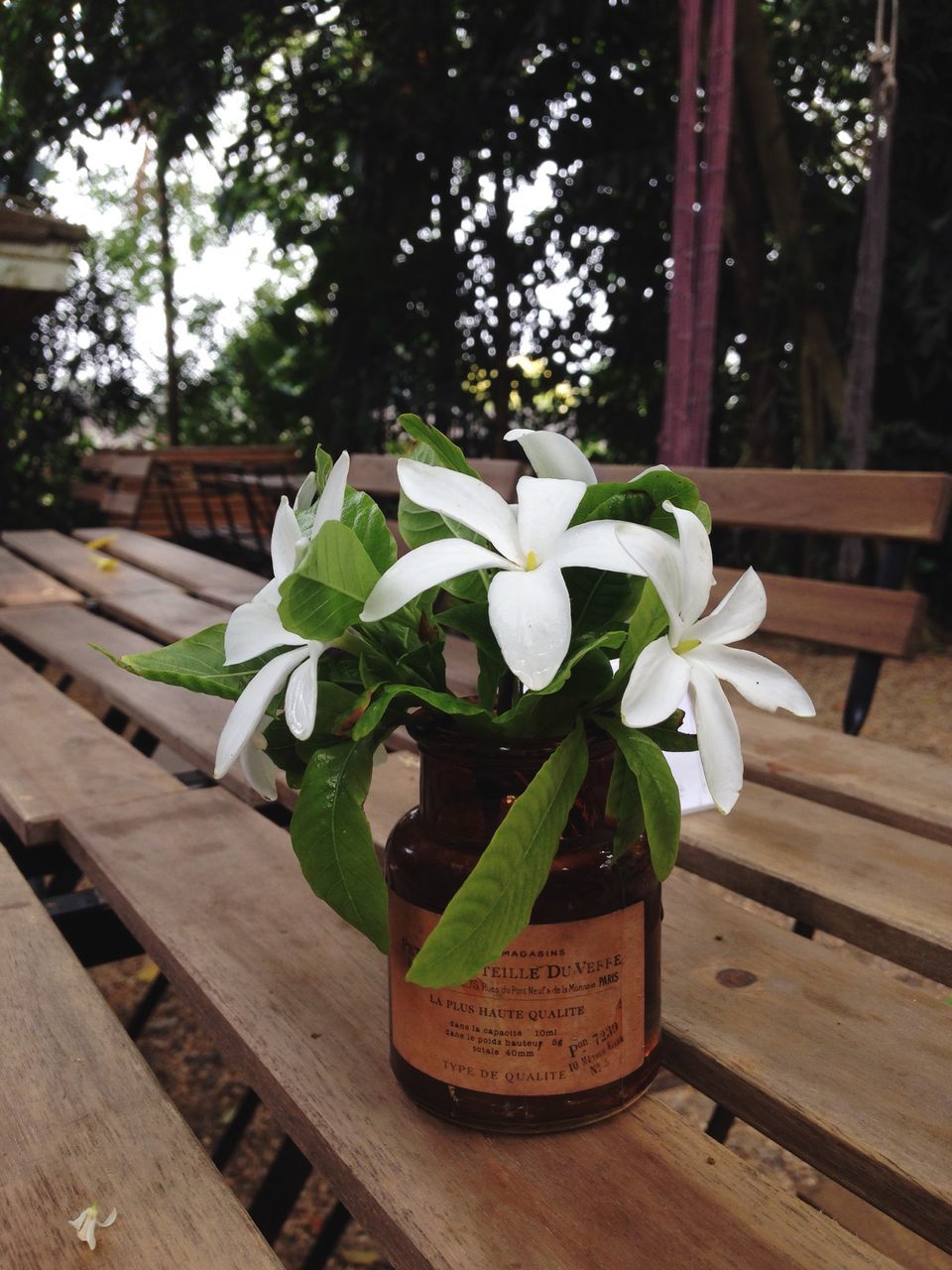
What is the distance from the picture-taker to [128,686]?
1711 mm

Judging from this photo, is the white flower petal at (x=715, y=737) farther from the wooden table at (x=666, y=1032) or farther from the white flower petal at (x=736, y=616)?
the wooden table at (x=666, y=1032)

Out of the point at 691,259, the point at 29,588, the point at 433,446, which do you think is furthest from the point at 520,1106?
the point at 691,259

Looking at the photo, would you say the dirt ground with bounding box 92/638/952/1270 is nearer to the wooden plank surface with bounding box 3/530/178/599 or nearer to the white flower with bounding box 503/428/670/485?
the white flower with bounding box 503/428/670/485

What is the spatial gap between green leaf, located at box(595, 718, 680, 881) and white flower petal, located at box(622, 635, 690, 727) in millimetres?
35

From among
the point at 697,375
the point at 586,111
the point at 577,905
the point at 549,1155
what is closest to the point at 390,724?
the point at 577,905

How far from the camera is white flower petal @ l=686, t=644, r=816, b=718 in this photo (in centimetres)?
55

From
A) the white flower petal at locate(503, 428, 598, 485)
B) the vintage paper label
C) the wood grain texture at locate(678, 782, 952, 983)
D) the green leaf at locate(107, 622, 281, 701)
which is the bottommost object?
the wood grain texture at locate(678, 782, 952, 983)

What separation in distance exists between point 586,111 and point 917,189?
2.11 m

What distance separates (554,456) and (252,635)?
0.19 meters

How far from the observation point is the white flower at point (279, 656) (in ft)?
1.78

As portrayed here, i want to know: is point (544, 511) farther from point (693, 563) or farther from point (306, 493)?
point (306, 493)

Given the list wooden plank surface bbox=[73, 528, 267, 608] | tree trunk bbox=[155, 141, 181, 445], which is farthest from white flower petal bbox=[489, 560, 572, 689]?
tree trunk bbox=[155, 141, 181, 445]

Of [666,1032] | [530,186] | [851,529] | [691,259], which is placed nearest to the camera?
[666,1032]

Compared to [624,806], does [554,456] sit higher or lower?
higher
